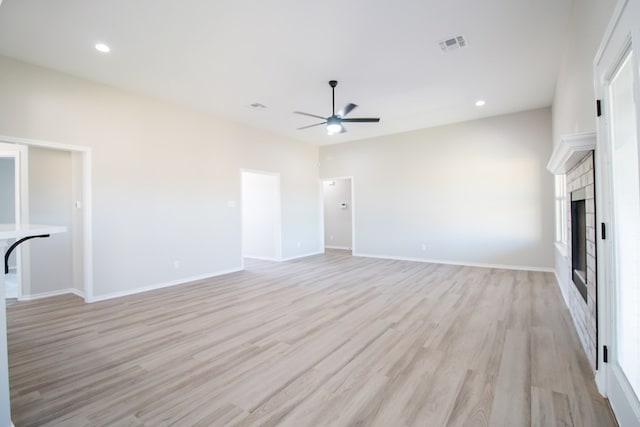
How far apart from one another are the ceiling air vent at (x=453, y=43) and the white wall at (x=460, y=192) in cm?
329

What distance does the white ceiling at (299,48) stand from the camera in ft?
9.01

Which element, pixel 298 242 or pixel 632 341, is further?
pixel 298 242

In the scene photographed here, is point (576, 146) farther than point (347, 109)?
No

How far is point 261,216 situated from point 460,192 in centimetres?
488


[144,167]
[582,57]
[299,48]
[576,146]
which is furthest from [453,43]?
[144,167]

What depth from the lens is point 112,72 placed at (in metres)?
3.90

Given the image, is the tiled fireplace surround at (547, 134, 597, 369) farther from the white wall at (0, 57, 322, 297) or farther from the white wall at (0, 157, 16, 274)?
the white wall at (0, 157, 16, 274)

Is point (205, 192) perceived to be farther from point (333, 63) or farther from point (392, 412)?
point (392, 412)

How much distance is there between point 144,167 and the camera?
4.66 meters

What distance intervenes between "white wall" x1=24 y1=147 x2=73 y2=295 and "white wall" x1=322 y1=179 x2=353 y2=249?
6302mm

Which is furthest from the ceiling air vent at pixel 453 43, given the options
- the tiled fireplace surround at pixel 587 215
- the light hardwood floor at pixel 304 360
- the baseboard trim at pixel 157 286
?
the baseboard trim at pixel 157 286

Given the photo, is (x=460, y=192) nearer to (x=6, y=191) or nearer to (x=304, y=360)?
(x=304, y=360)

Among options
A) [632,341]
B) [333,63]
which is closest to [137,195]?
[333,63]

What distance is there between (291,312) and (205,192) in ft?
10.2
